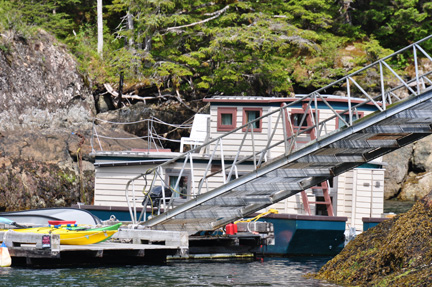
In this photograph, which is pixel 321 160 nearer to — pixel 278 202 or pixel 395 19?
pixel 278 202

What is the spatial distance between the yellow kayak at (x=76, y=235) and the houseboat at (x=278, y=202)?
3.23 m

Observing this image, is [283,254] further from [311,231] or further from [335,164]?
[335,164]

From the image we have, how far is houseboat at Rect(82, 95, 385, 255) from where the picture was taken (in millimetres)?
A: 19469

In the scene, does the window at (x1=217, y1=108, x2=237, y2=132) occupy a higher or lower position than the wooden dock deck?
higher

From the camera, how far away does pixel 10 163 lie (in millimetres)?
28703

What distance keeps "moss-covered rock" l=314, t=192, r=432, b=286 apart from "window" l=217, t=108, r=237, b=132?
32.0 feet

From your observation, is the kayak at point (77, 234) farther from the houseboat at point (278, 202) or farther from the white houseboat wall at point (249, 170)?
the white houseboat wall at point (249, 170)

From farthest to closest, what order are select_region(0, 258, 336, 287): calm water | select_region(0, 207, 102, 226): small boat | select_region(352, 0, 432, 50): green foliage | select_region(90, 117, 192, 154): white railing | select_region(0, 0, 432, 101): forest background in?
1. select_region(352, 0, 432, 50): green foliage
2. select_region(0, 0, 432, 101): forest background
3. select_region(90, 117, 192, 154): white railing
4. select_region(0, 207, 102, 226): small boat
5. select_region(0, 258, 336, 287): calm water

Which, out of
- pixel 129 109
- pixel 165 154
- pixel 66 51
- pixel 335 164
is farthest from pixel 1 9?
pixel 335 164

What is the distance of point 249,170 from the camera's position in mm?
21516

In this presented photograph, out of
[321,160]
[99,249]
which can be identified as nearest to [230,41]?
[321,160]

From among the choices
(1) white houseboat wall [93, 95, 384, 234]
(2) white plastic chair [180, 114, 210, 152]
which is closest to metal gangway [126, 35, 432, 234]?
(1) white houseboat wall [93, 95, 384, 234]

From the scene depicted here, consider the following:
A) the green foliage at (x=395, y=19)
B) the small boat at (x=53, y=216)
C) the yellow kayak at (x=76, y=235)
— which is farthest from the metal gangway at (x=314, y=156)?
the green foliage at (x=395, y=19)

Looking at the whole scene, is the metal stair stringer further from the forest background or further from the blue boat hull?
the forest background
